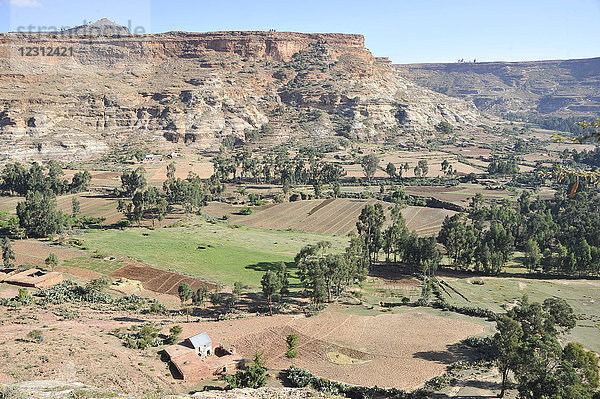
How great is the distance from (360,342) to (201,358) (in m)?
16.3

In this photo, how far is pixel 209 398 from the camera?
98.0 feet

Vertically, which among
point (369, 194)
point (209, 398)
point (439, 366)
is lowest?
point (439, 366)

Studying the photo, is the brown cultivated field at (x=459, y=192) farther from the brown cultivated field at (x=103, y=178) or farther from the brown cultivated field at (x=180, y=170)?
the brown cultivated field at (x=103, y=178)

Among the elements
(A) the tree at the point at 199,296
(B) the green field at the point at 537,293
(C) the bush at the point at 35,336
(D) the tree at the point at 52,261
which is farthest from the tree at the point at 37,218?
(B) the green field at the point at 537,293

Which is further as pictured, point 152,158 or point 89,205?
point 152,158

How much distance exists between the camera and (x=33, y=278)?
56906 mm

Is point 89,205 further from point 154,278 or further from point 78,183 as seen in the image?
point 154,278

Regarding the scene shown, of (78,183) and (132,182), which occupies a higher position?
(132,182)

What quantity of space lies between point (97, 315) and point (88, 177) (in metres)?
85.4

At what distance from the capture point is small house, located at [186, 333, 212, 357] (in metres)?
39.6

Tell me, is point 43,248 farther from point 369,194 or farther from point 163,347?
point 369,194

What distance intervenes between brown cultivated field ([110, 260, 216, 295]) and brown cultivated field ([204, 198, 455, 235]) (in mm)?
32967

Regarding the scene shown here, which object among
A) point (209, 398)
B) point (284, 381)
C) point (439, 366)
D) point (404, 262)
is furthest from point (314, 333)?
point (404, 262)

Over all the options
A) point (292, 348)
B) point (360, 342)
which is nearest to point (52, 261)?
point (292, 348)
